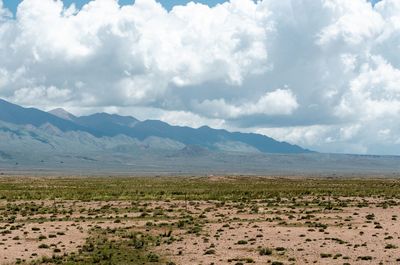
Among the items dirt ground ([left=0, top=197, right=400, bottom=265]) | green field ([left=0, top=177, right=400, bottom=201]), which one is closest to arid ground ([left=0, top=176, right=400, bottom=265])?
dirt ground ([left=0, top=197, right=400, bottom=265])

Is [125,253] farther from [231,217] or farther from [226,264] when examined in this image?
[231,217]

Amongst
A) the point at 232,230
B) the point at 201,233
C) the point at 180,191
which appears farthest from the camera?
the point at 180,191

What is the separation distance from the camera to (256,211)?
6106 centimetres

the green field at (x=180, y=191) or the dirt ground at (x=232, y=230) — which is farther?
the green field at (x=180, y=191)

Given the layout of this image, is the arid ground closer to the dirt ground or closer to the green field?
the dirt ground

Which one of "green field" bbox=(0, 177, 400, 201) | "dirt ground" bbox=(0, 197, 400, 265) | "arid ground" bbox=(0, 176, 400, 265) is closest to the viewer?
"arid ground" bbox=(0, 176, 400, 265)

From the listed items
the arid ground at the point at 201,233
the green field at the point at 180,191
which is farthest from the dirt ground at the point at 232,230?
the green field at the point at 180,191

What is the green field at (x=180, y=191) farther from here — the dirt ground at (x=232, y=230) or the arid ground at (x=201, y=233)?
the arid ground at (x=201, y=233)

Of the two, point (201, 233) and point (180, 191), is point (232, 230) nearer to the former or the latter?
point (201, 233)

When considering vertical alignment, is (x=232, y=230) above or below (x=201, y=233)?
above

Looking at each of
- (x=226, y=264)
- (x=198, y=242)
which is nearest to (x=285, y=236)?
(x=198, y=242)

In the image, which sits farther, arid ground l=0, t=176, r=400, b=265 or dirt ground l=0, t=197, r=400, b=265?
dirt ground l=0, t=197, r=400, b=265

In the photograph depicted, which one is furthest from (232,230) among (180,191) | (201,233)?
(180,191)

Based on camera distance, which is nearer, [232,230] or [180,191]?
[232,230]
